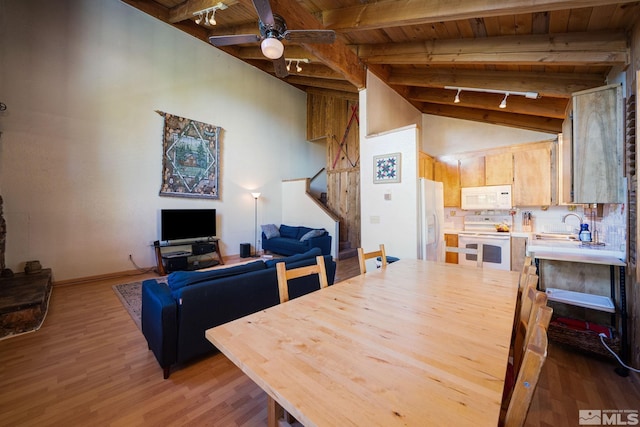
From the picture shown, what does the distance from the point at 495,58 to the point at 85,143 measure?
6.07 metres

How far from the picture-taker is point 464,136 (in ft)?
15.4

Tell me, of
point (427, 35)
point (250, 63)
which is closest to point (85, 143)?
point (250, 63)

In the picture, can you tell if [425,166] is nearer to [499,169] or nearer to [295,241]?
[499,169]

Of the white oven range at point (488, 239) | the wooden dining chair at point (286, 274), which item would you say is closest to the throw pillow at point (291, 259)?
the wooden dining chair at point (286, 274)

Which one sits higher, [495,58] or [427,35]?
[427,35]

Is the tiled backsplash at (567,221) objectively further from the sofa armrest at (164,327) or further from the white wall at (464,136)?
the sofa armrest at (164,327)

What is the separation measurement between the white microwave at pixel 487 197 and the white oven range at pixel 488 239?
33cm

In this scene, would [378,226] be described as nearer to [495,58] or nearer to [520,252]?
[520,252]

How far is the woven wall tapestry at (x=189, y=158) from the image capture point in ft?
16.7

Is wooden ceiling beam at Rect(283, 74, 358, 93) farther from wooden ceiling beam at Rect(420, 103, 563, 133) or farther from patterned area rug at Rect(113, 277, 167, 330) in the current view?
patterned area rug at Rect(113, 277, 167, 330)

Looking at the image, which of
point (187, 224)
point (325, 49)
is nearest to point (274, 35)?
point (325, 49)

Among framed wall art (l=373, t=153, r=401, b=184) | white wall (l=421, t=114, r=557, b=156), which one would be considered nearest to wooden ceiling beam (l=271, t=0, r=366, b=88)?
framed wall art (l=373, t=153, r=401, b=184)

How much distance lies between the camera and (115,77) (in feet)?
14.8

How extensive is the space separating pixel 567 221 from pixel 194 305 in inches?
199
